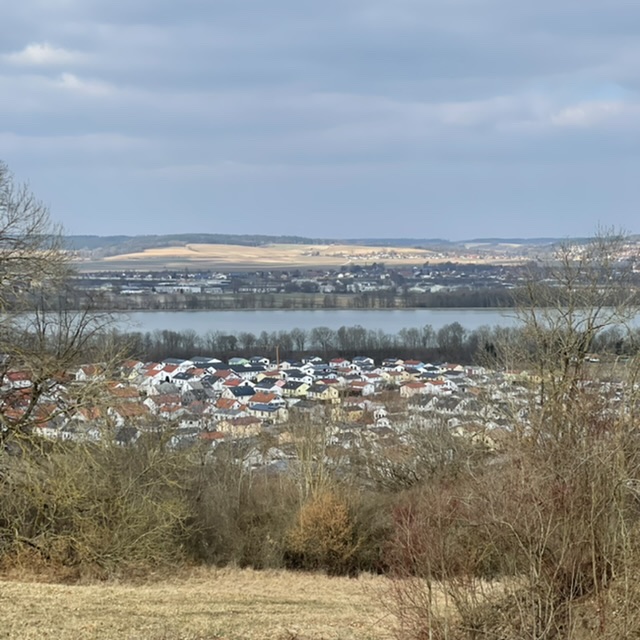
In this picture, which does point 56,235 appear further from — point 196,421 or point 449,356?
point 449,356

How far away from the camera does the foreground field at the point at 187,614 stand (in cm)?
739

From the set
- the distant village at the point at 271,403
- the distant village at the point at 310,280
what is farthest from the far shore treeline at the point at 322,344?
the distant village at the point at 310,280

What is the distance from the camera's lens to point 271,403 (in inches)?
1346

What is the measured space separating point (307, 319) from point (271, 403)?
38941 mm

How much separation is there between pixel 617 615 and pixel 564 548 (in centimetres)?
58

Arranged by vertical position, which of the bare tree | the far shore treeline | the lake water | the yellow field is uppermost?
the yellow field

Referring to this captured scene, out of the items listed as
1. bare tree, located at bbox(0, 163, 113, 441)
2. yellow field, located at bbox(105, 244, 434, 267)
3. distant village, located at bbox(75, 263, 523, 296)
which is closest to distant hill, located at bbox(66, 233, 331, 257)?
yellow field, located at bbox(105, 244, 434, 267)

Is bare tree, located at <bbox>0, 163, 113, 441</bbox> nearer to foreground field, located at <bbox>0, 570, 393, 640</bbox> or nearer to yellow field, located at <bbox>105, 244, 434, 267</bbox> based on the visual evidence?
foreground field, located at <bbox>0, 570, 393, 640</bbox>

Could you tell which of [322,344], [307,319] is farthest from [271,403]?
[307,319]

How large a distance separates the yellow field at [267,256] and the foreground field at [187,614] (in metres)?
124

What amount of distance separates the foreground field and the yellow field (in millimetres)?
123532

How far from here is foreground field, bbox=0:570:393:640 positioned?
739cm

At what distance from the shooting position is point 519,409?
12.3 m

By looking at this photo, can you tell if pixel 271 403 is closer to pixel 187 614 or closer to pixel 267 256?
pixel 187 614
